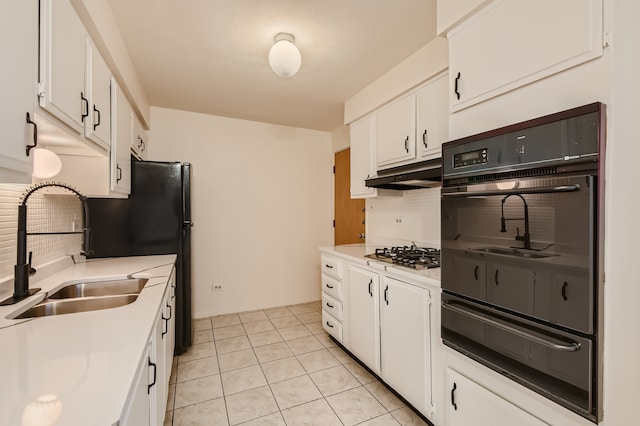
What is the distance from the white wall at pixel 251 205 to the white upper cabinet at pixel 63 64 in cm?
Result: 211

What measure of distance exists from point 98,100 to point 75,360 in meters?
1.39

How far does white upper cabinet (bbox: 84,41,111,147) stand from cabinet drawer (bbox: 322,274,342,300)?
2.04m

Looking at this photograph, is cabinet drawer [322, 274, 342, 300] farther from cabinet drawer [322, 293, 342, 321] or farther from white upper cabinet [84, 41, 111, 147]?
white upper cabinet [84, 41, 111, 147]

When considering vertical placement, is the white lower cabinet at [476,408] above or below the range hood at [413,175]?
below

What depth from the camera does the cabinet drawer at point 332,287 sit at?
2645 mm

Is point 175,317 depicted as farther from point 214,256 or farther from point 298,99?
point 298,99

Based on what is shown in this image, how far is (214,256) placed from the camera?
140 inches

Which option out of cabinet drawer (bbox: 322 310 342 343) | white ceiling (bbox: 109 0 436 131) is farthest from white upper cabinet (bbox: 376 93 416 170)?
cabinet drawer (bbox: 322 310 342 343)

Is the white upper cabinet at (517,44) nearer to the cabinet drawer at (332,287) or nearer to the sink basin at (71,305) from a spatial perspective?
the cabinet drawer at (332,287)

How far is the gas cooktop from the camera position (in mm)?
1912

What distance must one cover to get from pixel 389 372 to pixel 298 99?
104 inches

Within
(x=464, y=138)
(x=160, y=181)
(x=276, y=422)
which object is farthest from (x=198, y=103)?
(x=276, y=422)

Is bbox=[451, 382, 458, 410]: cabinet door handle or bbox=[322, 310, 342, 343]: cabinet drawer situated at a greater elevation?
bbox=[451, 382, 458, 410]: cabinet door handle

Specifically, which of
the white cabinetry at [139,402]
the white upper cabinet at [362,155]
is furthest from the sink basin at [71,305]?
the white upper cabinet at [362,155]
